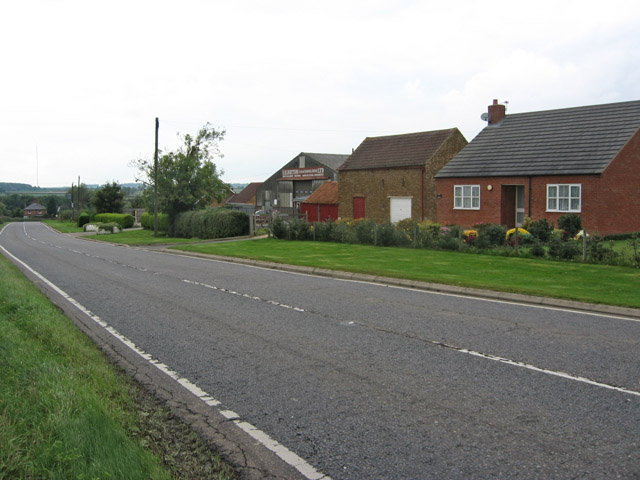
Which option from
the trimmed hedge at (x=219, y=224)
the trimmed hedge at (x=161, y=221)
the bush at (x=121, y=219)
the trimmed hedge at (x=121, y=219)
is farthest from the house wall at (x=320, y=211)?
the trimmed hedge at (x=121, y=219)

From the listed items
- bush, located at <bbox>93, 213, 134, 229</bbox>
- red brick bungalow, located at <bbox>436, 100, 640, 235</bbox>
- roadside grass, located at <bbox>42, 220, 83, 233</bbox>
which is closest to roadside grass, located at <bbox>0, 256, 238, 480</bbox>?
red brick bungalow, located at <bbox>436, 100, 640, 235</bbox>

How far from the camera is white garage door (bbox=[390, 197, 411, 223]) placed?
42.9m

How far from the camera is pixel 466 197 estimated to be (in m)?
35.4

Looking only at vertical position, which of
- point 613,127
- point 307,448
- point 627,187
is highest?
point 613,127

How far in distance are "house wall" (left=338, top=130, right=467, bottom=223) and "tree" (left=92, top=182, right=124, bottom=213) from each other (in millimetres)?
54708

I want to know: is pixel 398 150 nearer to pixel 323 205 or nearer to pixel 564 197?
pixel 323 205

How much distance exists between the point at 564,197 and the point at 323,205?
26.1 meters

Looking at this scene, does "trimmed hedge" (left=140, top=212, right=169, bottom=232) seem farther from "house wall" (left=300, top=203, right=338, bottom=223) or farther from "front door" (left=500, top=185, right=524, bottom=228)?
"front door" (left=500, top=185, right=524, bottom=228)

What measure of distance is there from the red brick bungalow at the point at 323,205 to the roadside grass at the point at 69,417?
44.3 meters

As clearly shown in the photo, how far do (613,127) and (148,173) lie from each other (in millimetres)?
37384

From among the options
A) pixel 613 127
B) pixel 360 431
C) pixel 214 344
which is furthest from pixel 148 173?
pixel 360 431

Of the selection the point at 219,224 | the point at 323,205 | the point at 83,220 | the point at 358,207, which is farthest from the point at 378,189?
the point at 83,220

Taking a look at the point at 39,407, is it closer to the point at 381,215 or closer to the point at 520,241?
the point at 520,241

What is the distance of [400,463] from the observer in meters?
4.56
